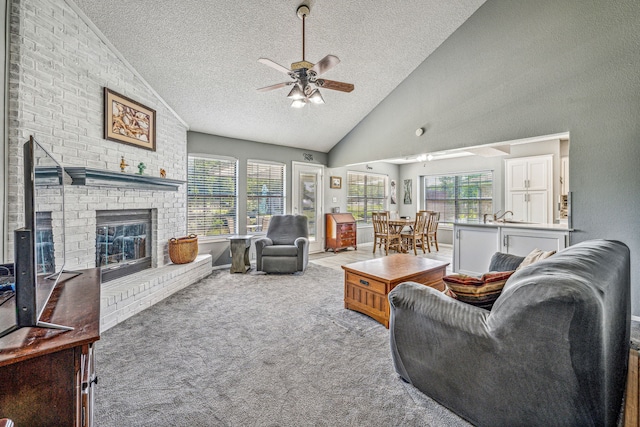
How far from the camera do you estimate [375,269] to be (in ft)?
9.48

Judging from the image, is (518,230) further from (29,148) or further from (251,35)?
(29,148)

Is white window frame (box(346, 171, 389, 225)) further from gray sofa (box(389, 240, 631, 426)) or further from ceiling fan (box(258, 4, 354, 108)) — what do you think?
gray sofa (box(389, 240, 631, 426))

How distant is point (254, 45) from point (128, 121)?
171 cm

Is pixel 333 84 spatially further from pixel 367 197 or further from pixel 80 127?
pixel 367 197

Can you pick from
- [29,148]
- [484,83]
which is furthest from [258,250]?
[484,83]

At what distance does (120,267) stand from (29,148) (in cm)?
257

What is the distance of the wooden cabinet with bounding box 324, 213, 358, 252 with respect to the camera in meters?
6.41

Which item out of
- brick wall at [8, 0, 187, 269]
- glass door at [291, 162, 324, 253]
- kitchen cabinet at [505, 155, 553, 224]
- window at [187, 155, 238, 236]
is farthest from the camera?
glass door at [291, 162, 324, 253]

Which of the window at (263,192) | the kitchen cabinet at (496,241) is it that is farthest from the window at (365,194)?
the kitchen cabinet at (496,241)

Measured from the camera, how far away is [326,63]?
2443mm

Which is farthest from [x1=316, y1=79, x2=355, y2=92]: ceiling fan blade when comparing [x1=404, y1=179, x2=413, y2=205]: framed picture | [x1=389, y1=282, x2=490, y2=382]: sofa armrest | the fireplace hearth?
[x1=404, y1=179, x2=413, y2=205]: framed picture

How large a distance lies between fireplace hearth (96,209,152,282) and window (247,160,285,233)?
6.23 feet

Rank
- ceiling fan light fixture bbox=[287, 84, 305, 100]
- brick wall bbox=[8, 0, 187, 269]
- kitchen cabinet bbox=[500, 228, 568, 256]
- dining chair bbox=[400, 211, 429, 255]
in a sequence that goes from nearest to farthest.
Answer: brick wall bbox=[8, 0, 187, 269]
ceiling fan light fixture bbox=[287, 84, 305, 100]
kitchen cabinet bbox=[500, 228, 568, 256]
dining chair bbox=[400, 211, 429, 255]

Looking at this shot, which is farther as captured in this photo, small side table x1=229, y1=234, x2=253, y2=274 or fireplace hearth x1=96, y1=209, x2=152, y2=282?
small side table x1=229, y1=234, x2=253, y2=274
